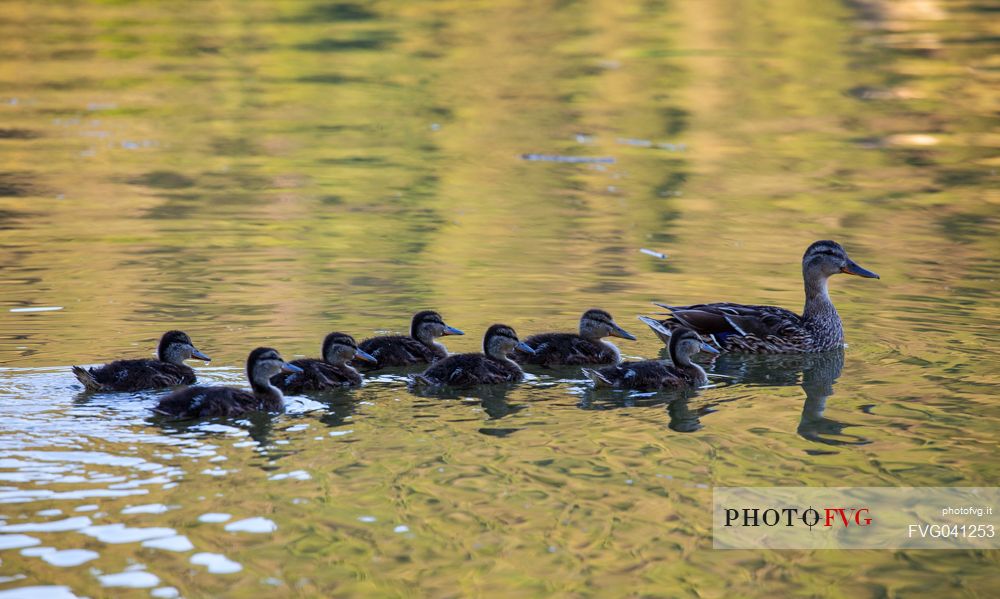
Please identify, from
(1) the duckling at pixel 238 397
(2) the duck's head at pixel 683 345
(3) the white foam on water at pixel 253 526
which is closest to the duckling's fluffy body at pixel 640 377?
(2) the duck's head at pixel 683 345

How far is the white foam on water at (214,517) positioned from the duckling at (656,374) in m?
2.98

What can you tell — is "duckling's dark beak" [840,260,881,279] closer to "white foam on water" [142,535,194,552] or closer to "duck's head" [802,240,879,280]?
"duck's head" [802,240,879,280]

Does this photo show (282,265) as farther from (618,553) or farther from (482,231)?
(618,553)

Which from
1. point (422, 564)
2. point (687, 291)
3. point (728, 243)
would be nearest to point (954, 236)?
point (728, 243)

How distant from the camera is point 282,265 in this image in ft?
39.4

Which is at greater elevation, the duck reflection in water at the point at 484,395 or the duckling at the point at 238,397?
the duckling at the point at 238,397

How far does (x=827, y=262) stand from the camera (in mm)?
10562

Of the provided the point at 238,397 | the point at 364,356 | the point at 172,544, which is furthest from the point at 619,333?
the point at 172,544

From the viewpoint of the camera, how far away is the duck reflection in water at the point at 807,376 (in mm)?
7645

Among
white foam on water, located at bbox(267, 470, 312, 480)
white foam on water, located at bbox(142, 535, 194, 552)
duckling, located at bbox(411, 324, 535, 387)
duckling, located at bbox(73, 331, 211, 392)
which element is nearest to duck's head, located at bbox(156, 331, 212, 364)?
duckling, located at bbox(73, 331, 211, 392)

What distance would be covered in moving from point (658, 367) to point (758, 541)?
252 centimetres

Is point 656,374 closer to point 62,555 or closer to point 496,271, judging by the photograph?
point 496,271

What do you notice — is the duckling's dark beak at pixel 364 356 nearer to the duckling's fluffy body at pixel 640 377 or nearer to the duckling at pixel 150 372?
the duckling at pixel 150 372

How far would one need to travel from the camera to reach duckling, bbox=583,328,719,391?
862 centimetres
